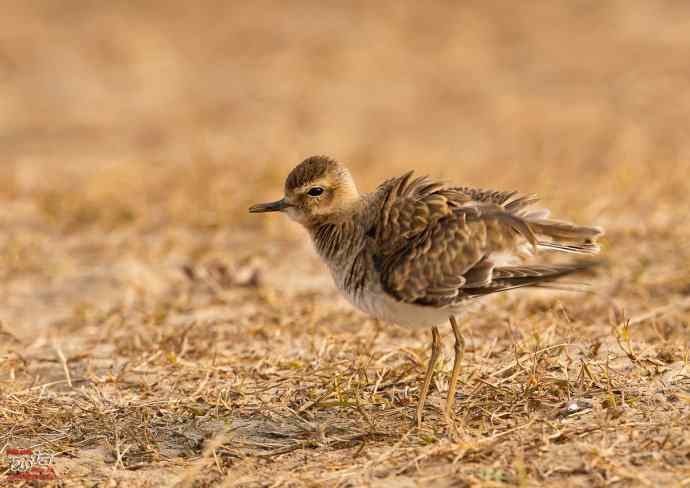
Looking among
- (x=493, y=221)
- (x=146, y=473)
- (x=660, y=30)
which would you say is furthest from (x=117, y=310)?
(x=660, y=30)

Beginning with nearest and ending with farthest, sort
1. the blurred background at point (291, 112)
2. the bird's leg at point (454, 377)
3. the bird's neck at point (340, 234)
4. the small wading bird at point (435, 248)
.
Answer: the small wading bird at point (435, 248) < the bird's leg at point (454, 377) < the bird's neck at point (340, 234) < the blurred background at point (291, 112)

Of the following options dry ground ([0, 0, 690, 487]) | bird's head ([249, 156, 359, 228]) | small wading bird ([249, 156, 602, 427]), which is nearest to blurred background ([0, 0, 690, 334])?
dry ground ([0, 0, 690, 487])

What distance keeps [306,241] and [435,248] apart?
12.4ft

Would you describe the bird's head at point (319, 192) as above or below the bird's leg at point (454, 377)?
above

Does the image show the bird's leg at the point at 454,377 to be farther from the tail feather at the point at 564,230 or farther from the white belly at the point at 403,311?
the tail feather at the point at 564,230

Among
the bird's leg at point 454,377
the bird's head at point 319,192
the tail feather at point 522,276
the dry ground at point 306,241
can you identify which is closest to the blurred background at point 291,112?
the dry ground at point 306,241

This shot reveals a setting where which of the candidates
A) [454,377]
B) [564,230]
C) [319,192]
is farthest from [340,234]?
[564,230]

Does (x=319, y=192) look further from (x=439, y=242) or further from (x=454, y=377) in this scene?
(x=454, y=377)

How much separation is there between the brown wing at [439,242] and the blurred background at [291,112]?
10.8ft

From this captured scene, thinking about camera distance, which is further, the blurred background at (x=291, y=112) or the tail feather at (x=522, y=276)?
the blurred background at (x=291, y=112)

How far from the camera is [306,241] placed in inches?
302

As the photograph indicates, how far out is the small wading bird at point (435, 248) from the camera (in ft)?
12.7

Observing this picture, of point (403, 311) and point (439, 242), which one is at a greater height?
point (439, 242)

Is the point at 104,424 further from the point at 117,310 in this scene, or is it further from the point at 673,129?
the point at 673,129
